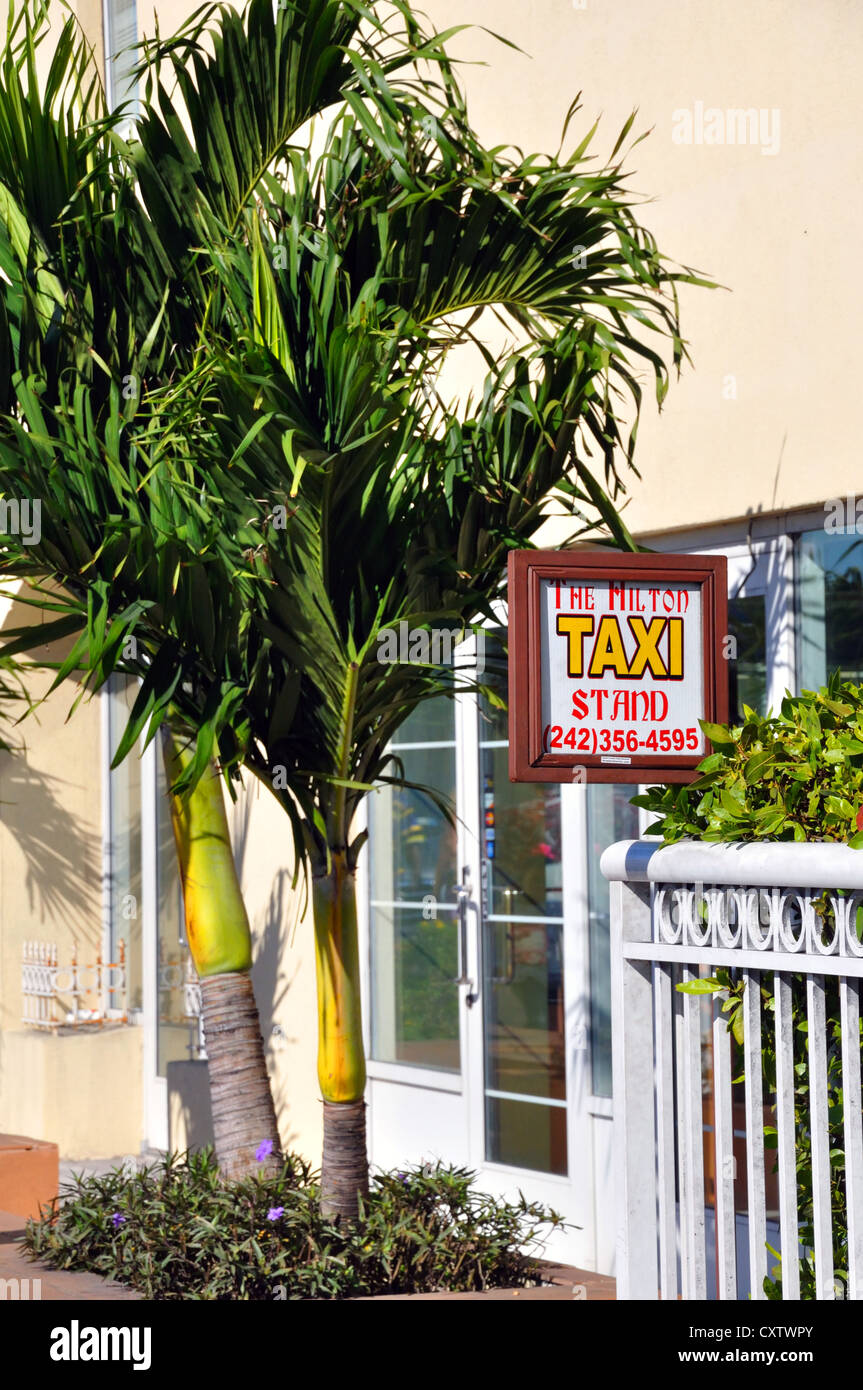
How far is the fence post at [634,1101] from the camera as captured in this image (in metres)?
3.19

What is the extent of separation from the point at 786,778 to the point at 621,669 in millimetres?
481

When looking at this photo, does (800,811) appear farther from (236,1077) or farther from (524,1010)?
(524,1010)

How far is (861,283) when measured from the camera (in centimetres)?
512

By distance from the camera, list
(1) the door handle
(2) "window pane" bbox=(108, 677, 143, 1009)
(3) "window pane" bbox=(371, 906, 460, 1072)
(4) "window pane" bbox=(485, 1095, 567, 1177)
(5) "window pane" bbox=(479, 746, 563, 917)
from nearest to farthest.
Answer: (4) "window pane" bbox=(485, 1095, 567, 1177)
(5) "window pane" bbox=(479, 746, 563, 917)
(1) the door handle
(3) "window pane" bbox=(371, 906, 460, 1072)
(2) "window pane" bbox=(108, 677, 143, 1009)

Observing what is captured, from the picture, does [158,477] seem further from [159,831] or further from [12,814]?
[12,814]

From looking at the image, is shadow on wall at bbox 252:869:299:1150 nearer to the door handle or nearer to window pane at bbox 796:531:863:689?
the door handle

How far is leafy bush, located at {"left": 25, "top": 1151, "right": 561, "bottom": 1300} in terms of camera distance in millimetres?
4953

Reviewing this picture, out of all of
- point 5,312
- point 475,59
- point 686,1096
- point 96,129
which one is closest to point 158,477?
point 5,312

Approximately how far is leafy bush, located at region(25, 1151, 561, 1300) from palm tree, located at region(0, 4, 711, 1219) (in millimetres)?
186

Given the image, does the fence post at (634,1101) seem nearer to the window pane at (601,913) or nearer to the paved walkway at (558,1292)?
the paved walkway at (558,1292)

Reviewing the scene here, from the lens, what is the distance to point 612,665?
3.32 meters

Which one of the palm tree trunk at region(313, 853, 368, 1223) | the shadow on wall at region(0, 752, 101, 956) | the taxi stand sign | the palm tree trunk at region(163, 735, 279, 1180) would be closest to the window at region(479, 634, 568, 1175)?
the palm tree trunk at region(163, 735, 279, 1180)

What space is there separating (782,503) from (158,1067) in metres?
5.57

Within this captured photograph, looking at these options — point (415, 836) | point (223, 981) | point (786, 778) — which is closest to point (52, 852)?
point (415, 836)
